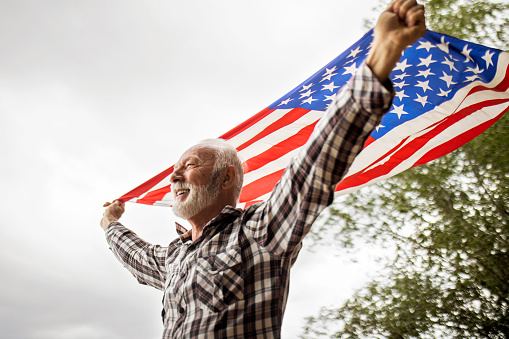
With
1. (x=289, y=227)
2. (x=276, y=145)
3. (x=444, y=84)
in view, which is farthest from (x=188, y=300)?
(x=444, y=84)

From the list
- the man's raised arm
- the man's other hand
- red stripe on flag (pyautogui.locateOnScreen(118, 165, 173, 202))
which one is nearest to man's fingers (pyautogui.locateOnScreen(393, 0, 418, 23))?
the man's raised arm

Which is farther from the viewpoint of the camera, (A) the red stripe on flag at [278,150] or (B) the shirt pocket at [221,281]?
(A) the red stripe on flag at [278,150]

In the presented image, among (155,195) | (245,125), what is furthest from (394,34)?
(155,195)

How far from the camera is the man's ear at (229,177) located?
98.0 inches

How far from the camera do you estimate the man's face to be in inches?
95.0

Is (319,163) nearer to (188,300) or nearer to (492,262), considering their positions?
(188,300)

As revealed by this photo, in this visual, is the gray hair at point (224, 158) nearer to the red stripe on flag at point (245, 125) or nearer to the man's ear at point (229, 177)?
the man's ear at point (229, 177)

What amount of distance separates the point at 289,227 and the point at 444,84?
1958mm

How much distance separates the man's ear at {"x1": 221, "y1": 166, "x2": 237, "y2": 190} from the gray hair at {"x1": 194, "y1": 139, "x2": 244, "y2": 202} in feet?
0.07

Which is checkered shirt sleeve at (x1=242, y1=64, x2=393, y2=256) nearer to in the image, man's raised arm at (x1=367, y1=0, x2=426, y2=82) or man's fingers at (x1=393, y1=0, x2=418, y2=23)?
man's raised arm at (x1=367, y1=0, x2=426, y2=82)

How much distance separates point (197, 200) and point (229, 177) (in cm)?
22

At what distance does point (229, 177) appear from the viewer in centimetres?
252

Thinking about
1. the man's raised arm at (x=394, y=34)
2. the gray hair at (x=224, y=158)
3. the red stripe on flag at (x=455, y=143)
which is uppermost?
the red stripe on flag at (x=455, y=143)

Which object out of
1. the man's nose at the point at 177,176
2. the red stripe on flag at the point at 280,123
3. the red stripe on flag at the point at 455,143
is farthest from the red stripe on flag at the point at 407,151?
the man's nose at the point at 177,176
